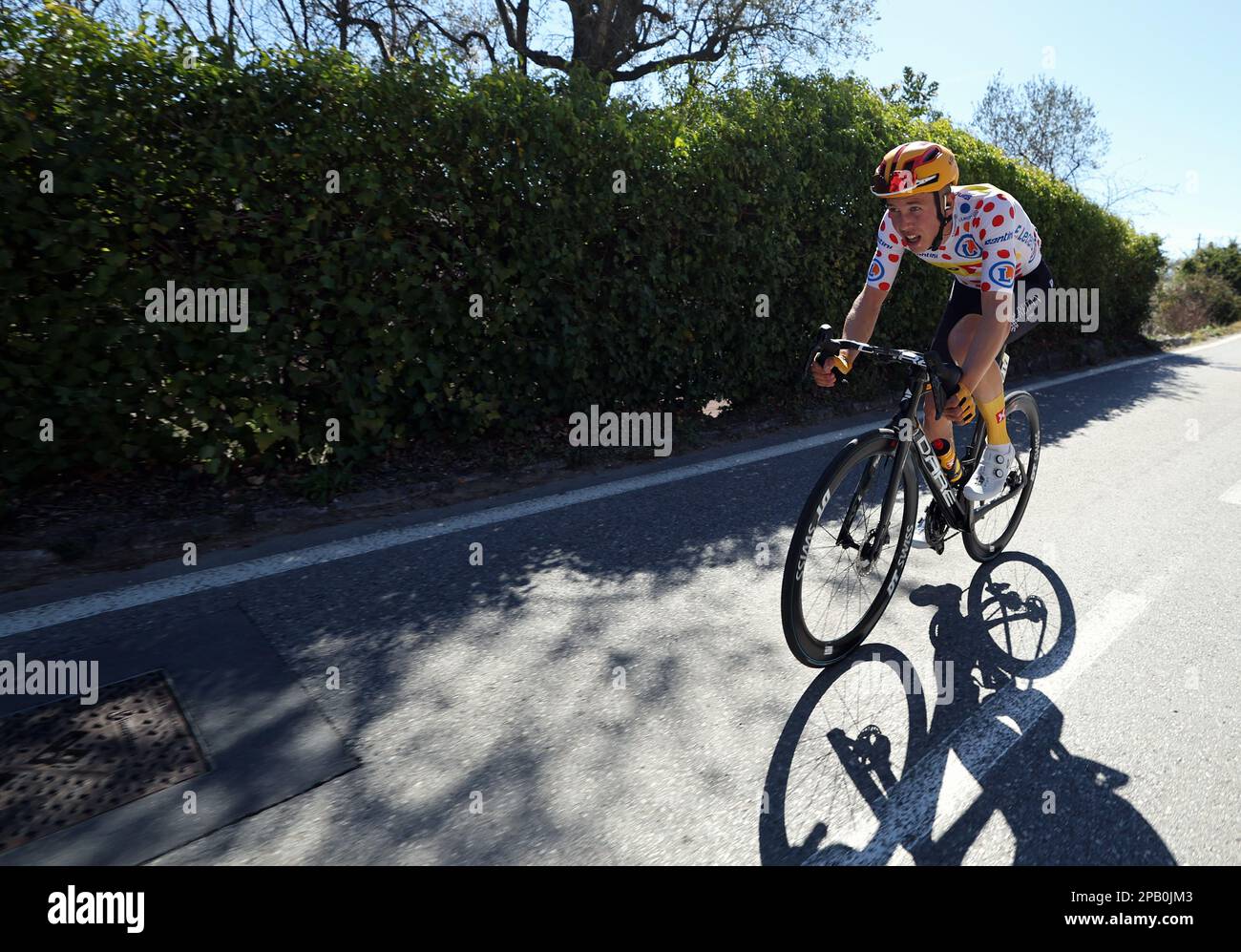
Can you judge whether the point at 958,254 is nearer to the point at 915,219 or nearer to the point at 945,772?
the point at 915,219

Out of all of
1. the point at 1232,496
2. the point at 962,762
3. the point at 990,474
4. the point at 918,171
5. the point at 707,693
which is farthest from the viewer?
the point at 1232,496

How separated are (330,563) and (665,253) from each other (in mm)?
3869

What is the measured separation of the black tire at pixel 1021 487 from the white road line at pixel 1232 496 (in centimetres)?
220

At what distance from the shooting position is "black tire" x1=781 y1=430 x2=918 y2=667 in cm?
285

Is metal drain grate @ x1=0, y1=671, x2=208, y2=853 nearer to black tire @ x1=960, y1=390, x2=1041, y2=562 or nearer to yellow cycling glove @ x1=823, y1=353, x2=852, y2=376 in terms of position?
yellow cycling glove @ x1=823, y1=353, x2=852, y2=376

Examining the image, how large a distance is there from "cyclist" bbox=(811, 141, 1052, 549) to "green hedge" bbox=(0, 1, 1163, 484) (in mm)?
2755

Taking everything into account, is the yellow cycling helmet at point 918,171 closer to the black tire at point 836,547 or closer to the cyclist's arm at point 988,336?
the cyclist's arm at point 988,336

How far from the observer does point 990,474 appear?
12.4 feet

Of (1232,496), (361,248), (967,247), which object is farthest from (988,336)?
(1232,496)

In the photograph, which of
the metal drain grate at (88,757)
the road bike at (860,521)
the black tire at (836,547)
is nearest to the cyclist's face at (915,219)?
the road bike at (860,521)

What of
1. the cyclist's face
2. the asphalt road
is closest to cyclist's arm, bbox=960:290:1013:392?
the cyclist's face

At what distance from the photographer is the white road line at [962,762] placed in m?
2.22

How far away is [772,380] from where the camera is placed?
292 inches

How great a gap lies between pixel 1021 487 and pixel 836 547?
1.99 m
